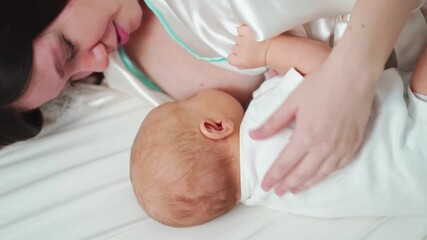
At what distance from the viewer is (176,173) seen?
94 cm

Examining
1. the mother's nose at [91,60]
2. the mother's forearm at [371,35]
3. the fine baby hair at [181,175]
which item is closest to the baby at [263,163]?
the fine baby hair at [181,175]

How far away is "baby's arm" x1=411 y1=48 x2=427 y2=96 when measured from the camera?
92 cm

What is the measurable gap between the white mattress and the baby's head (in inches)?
2.5

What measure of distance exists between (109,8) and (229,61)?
0.27 m

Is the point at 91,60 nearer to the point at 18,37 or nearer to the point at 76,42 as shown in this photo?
the point at 76,42

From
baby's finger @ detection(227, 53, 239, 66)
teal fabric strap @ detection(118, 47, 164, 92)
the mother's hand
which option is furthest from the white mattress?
baby's finger @ detection(227, 53, 239, 66)

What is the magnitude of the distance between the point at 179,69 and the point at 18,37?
1.31 ft

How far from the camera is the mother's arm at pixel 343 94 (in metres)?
0.83

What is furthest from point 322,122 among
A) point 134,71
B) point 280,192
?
point 134,71

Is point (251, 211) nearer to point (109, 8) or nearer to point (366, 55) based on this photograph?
point (366, 55)

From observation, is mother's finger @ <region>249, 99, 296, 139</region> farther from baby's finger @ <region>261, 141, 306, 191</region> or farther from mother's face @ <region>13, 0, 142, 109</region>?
mother's face @ <region>13, 0, 142, 109</region>

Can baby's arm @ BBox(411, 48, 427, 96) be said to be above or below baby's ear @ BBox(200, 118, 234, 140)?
above

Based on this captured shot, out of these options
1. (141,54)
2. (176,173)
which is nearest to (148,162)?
(176,173)

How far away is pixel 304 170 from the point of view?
2.88 ft
